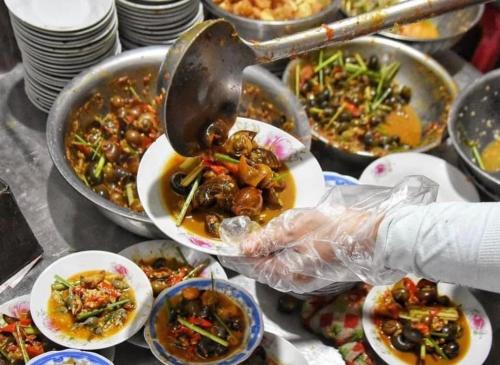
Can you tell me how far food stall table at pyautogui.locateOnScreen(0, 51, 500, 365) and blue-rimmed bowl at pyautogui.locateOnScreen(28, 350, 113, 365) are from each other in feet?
0.94

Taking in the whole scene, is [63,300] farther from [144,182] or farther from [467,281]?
[467,281]

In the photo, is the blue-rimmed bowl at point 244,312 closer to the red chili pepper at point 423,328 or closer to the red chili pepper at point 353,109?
the red chili pepper at point 423,328

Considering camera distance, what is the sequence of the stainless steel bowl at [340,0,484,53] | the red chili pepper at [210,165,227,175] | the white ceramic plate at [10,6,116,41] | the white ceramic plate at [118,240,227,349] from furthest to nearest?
the stainless steel bowl at [340,0,484,53] < the white ceramic plate at [10,6,116,41] < the white ceramic plate at [118,240,227,349] < the red chili pepper at [210,165,227,175]

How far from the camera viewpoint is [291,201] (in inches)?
92.6

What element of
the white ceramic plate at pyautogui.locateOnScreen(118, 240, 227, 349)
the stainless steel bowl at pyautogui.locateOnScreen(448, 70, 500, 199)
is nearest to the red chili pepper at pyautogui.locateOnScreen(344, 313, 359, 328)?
the white ceramic plate at pyautogui.locateOnScreen(118, 240, 227, 349)

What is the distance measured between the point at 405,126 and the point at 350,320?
4.71 ft

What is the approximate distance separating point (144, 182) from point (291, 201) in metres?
0.55

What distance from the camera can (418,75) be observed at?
3.77 m

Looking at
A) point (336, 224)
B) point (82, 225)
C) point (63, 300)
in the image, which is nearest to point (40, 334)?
point (63, 300)

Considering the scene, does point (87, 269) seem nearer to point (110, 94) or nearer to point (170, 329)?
point (170, 329)

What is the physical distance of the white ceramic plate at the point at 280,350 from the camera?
2578 mm

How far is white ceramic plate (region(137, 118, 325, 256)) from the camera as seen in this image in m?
2.19

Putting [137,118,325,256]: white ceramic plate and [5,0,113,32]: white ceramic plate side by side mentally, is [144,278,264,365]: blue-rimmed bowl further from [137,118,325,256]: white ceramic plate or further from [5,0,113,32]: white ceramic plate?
[5,0,113,32]: white ceramic plate

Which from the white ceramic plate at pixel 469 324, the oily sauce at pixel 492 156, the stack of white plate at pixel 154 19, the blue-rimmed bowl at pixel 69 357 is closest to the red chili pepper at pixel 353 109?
the oily sauce at pixel 492 156
